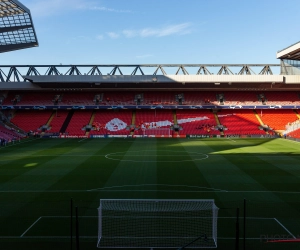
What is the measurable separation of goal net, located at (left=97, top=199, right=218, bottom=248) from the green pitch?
54cm

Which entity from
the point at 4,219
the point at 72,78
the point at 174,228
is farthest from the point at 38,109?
the point at 174,228

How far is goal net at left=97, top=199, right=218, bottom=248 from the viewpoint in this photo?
11.2 meters

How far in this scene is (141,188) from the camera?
1853 centimetres

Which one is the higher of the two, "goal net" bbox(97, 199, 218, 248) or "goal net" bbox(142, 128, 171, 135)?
"goal net" bbox(142, 128, 171, 135)

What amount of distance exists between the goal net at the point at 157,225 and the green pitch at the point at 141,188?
54cm

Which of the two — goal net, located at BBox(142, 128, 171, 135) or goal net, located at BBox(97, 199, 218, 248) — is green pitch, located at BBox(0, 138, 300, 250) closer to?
goal net, located at BBox(97, 199, 218, 248)

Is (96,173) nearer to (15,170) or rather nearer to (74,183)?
(74,183)

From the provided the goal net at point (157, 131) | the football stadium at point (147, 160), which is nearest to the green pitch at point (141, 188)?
the football stadium at point (147, 160)

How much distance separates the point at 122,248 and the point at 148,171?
498 inches

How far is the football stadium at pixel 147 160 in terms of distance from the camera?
1216 cm

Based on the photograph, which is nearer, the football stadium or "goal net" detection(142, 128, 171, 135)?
the football stadium

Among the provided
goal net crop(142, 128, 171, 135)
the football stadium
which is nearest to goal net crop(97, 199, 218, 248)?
the football stadium

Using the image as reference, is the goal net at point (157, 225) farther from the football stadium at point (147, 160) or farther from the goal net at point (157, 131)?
the goal net at point (157, 131)

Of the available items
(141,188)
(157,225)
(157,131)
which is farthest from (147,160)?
(157,131)
